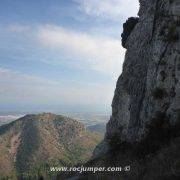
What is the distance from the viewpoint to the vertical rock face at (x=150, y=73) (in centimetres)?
3388

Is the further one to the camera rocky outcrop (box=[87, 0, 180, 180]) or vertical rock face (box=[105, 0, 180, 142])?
vertical rock face (box=[105, 0, 180, 142])

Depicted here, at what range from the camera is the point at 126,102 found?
45969 mm

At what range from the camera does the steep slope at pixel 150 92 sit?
32.2 m

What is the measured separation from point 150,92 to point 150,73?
211 centimetres

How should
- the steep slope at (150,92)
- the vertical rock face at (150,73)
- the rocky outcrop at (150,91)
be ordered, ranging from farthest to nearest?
the vertical rock face at (150,73)
the rocky outcrop at (150,91)
the steep slope at (150,92)

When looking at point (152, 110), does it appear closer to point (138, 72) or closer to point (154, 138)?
point (154, 138)

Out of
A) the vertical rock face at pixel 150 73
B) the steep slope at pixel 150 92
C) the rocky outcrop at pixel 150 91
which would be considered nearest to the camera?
the steep slope at pixel 150 92

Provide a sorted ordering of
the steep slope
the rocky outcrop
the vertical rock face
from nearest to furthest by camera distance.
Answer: the steep slope, the rocky outcrop, the vertical rock face

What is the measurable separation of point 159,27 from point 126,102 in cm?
1159

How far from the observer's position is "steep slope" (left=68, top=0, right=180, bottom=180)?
105 ft

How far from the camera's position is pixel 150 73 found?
37000 mm

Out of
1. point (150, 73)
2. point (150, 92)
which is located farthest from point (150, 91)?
point (150, 73)

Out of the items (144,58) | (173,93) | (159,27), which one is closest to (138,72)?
(144,58)

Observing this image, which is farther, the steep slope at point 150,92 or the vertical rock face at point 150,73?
the vertical rock face at point 150,73
